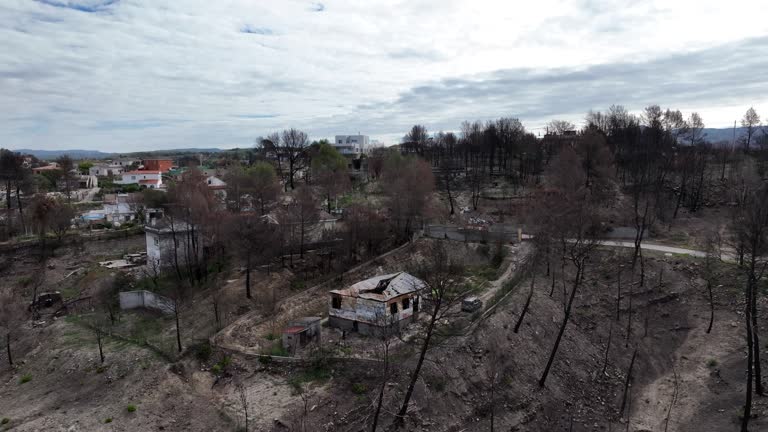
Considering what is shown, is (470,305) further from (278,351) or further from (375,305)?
(278,351)

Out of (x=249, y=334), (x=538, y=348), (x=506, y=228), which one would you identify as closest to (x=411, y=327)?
(x=538, y=348)

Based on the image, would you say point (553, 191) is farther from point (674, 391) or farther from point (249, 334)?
point (249, 334)

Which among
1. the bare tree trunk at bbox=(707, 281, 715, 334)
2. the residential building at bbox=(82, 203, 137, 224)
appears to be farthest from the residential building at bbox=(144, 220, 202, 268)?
the bare tree trunk at bbox=(707, 281, 715, 334)

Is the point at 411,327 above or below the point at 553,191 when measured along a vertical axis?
below

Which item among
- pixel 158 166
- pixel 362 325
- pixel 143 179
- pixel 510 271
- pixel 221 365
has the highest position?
pixel 158 166

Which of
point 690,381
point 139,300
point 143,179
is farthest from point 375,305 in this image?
point 143,179
